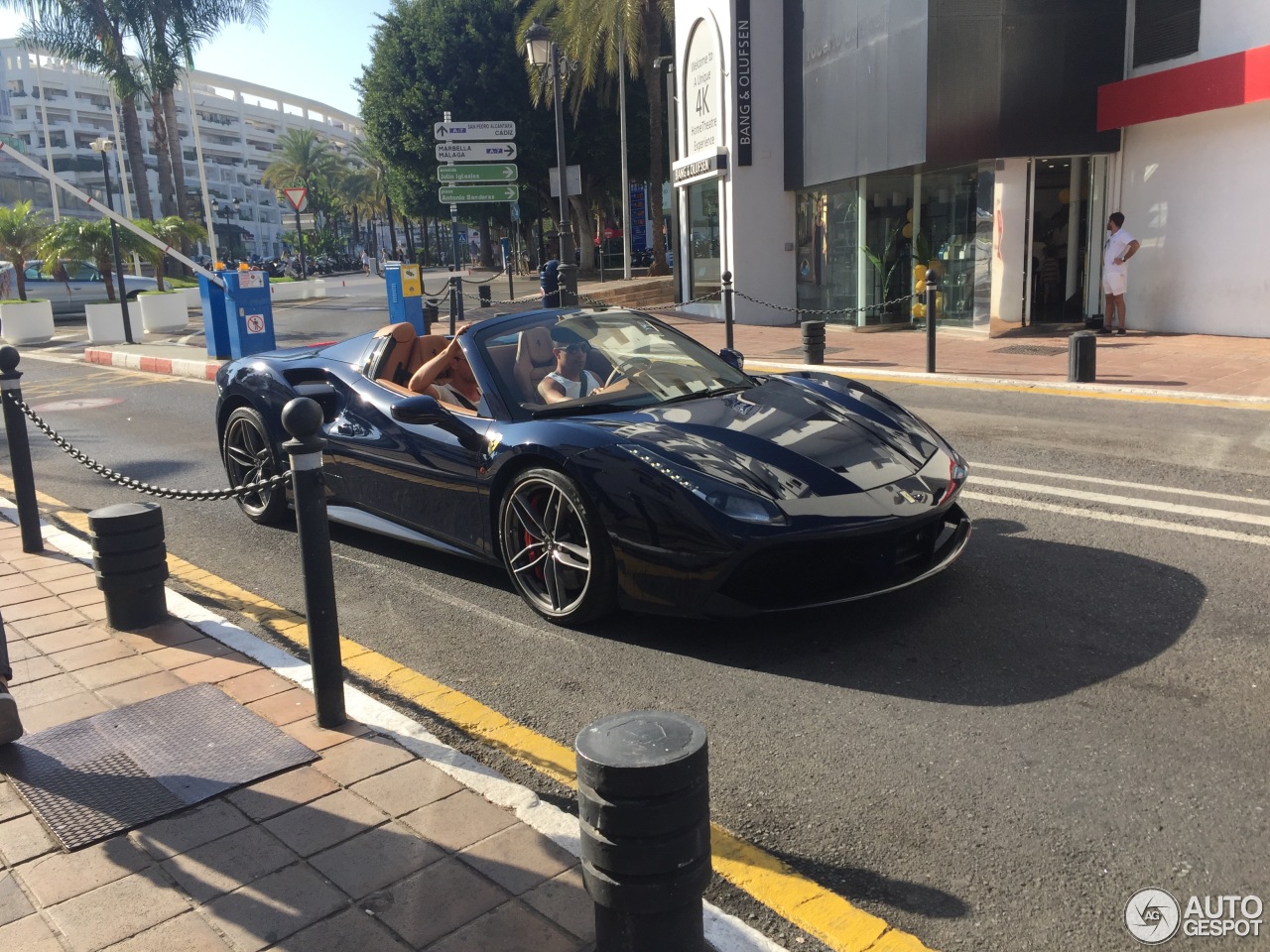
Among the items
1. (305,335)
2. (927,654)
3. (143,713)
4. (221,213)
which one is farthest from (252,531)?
(221,213)

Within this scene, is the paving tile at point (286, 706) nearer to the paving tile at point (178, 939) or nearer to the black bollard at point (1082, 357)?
the paving tile at point (178, 939)

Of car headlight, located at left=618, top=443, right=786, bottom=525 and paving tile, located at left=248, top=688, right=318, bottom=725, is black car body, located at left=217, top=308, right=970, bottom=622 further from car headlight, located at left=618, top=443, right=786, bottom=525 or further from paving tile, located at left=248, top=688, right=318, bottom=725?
paving tile, located at left=248, top=688, right=318, bottom=725

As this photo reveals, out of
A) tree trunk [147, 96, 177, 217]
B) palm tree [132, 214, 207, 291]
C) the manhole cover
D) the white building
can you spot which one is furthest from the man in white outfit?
the white building

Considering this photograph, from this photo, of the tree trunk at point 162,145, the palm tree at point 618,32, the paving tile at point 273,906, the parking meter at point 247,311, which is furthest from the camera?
the tree trunk at point 162,145

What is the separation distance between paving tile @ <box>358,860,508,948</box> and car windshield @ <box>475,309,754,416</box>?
241cm

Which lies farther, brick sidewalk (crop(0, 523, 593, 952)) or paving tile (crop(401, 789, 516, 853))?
paving tile (crop(401, 789, 516, 853))

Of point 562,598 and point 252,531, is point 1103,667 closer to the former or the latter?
point 562,598

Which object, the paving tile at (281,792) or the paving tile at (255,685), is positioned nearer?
the paving tile at (281,792)

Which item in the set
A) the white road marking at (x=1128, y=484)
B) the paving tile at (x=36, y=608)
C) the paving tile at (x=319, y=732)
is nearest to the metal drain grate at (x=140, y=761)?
the paving tile at (x=319, y=732)

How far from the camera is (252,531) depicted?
6402 mm

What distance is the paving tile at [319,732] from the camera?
3.42 m

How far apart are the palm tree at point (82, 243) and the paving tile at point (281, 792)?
22.3m

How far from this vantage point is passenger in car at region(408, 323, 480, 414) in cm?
518

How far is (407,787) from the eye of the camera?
10.2 ft
